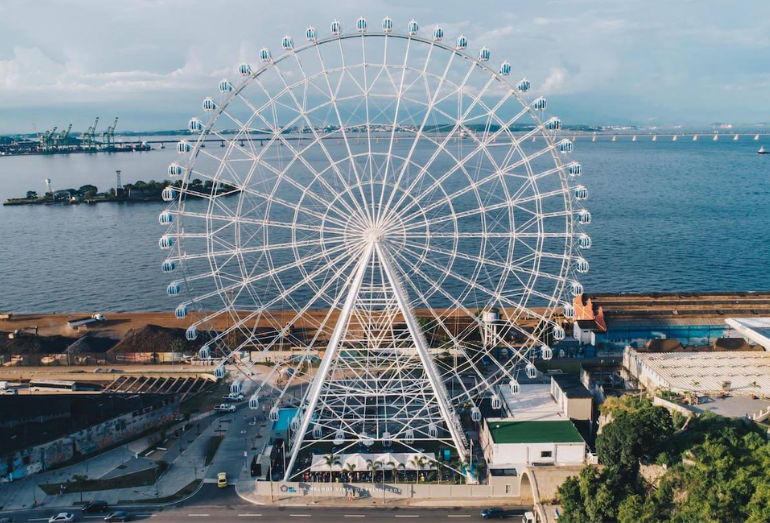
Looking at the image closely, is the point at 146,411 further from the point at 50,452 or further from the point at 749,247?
the point at 749,247

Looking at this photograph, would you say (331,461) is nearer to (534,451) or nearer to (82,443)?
(534,451)

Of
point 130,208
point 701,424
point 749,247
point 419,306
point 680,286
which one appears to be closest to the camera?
point 701,424

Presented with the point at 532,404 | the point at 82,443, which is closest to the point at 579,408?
the point at 532,404

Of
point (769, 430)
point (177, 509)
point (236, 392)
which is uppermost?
point (236, 392)

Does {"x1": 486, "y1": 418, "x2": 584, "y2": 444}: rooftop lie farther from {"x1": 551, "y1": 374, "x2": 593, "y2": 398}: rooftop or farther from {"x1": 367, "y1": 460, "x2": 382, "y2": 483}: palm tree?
{"x1": 367, "y1": 460, "x2": 382, "y2": 483}: palm tree

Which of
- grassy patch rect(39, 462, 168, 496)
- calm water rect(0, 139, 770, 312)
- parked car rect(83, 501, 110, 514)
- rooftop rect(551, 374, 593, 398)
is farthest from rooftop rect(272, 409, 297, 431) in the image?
calm water rect(0, 139, 770, 312)

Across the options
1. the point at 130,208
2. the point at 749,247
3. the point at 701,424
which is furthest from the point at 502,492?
→ the point at 130,208

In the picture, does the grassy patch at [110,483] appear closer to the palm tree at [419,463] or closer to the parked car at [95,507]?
the parked car at [95,507]
